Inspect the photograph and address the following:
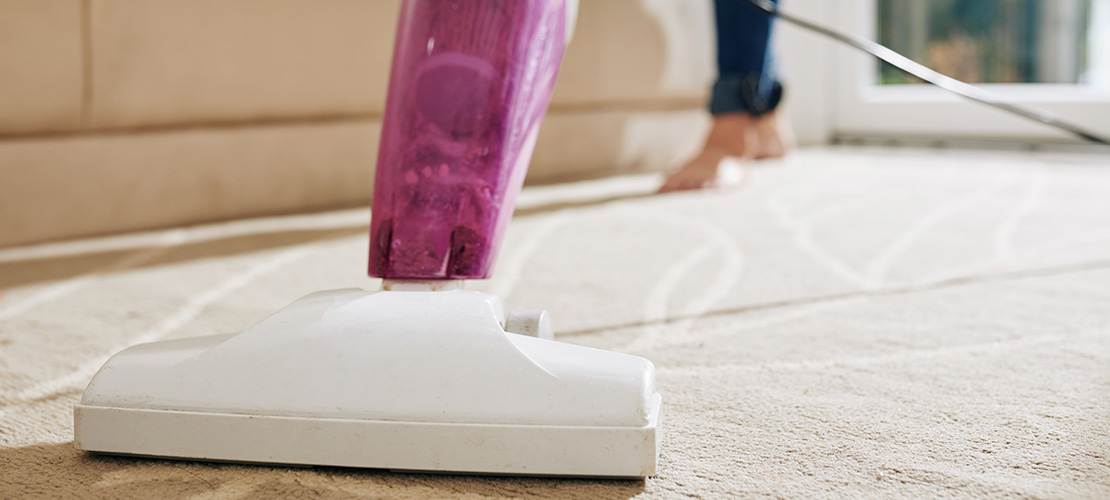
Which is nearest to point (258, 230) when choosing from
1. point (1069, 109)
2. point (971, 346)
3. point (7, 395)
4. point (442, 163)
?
point (7, 395)

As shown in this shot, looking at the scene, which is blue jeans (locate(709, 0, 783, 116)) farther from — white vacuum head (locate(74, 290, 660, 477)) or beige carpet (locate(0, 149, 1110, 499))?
white vacuum head (locate(74, 290, 660, 477))

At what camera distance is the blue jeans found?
156cm

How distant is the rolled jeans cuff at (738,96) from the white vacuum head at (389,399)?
1.25 metres

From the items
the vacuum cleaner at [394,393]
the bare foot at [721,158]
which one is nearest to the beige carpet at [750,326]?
the vacuum cleaner at [394,393]

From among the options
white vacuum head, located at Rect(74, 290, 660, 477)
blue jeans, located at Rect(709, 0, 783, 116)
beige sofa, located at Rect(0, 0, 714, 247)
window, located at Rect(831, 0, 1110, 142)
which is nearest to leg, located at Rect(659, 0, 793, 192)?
blue jeans, located at Rect(709, 0, 783, 116)

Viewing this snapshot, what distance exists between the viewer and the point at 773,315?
2.28 feet

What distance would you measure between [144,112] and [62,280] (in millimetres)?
347

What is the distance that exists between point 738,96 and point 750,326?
999 millimetres

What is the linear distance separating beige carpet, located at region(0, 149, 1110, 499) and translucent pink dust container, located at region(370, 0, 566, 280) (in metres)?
0.12

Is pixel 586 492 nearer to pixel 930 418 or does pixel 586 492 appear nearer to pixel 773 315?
pixel 930 418

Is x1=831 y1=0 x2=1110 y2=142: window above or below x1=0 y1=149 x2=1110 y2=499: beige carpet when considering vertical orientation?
above

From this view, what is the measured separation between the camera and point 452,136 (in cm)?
48

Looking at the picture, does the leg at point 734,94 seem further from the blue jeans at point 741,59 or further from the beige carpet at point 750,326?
the beige carpet at point 750,326

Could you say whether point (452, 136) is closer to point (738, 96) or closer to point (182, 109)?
point (182, 109)
